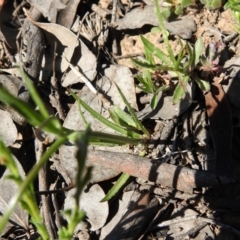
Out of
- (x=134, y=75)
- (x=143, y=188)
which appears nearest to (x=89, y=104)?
(x=134, y=75)

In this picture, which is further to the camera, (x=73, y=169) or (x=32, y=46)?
(x=32, y=46)

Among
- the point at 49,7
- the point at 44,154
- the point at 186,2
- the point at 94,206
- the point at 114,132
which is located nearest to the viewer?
the point at 44,154

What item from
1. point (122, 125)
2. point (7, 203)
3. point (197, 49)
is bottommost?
point (7, 203)

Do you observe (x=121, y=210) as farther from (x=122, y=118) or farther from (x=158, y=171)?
(x=122, y=118)

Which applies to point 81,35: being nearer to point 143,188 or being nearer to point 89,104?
point 89,104

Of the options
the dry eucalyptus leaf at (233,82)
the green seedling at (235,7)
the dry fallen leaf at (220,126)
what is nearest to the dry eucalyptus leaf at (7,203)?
the dry fallen leaf at (220,126)

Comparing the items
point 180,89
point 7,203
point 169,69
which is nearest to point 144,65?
point 169,69

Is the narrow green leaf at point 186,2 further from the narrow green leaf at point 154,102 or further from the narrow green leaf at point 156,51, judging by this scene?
the narrow green leaf at point 154,102
